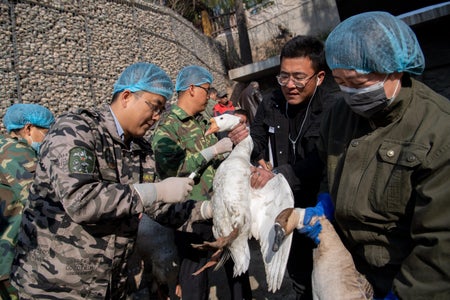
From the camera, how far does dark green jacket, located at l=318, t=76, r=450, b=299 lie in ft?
4.05

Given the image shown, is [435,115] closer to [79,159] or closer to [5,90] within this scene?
[79,159]

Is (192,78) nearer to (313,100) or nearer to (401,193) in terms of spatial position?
(313,100)

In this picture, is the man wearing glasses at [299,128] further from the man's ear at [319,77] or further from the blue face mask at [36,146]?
the blue face mask at [36,146]

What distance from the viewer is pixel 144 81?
6.82 feet

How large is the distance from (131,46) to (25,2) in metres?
3.24

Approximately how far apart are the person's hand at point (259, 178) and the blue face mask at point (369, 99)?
1.03 meters

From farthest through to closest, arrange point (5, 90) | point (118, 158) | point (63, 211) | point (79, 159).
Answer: point (5, 90) → point (118, 158) → point (63, 211) → point (79, 159)

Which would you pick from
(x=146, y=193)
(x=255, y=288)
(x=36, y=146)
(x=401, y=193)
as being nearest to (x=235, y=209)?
(x=146, y=193)

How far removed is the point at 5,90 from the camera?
638 centimetres

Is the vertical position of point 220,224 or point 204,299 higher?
point 220,224

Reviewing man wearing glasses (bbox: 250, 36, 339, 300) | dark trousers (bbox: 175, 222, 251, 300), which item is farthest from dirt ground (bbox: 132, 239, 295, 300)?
man wearing glasses (bbox: 250, 36, 339, 300)

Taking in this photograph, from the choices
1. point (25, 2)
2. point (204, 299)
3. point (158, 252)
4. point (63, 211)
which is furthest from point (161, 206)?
point (25, 2)

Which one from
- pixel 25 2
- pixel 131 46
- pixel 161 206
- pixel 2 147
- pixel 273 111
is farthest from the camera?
pixel 131 46

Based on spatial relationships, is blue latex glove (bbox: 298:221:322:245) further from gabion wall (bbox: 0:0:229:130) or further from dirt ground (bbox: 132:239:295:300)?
gabion wall (bbox: 0:0:229:130)
